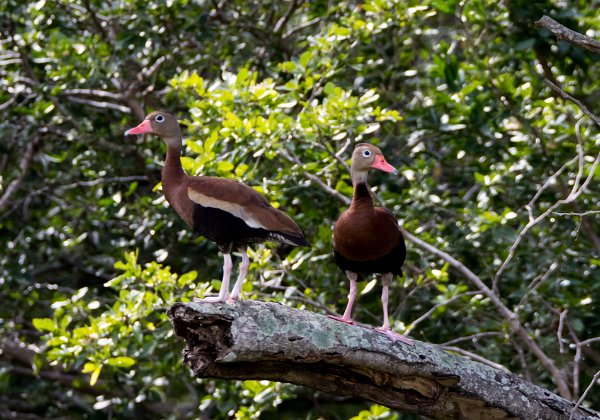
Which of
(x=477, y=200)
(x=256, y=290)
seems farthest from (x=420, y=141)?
(x=256, y=290)

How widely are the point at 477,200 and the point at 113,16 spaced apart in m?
2.95

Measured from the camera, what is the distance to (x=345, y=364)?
4184 millimetres

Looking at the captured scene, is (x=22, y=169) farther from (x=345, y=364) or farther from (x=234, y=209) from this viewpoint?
(x=345, y=364)

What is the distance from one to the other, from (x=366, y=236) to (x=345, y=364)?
4.03 ft

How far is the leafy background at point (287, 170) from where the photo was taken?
6527mm

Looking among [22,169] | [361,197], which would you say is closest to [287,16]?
[22,169]

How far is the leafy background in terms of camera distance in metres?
6.53

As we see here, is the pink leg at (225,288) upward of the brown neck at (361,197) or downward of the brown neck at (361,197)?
downward

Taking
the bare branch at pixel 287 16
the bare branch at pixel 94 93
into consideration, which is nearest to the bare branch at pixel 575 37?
the bare branch at pixel 287 16

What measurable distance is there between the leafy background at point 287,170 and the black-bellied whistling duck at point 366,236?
1.91 feet

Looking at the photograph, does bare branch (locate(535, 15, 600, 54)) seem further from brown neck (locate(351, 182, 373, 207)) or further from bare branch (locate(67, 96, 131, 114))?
bare branch (locate(67, 96, 131, 114))

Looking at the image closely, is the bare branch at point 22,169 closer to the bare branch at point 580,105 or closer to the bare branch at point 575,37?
the bare branch at point 580,105

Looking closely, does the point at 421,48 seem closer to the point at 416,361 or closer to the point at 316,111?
the point at 316,111

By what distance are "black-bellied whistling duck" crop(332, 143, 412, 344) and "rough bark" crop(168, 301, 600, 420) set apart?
89 centimetres
